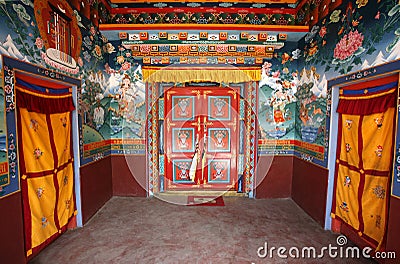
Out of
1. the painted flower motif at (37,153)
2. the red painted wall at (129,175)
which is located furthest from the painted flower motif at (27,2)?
the red painted wall at (129,175)

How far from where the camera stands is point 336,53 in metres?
A: 2.65

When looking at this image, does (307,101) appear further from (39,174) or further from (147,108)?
(39,174)

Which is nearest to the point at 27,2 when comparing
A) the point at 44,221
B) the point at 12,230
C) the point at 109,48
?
the point at 109,48

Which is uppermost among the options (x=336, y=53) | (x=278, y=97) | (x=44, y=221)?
(x=336, y=53)

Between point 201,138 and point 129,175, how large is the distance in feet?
5.10

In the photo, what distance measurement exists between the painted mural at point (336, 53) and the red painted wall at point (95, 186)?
11.2 ft

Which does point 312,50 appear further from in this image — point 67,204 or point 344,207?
point 67,204

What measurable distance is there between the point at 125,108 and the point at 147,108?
0.40m

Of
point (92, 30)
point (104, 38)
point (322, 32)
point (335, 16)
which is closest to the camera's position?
point (335, 16)

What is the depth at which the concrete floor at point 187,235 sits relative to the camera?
2217 mm

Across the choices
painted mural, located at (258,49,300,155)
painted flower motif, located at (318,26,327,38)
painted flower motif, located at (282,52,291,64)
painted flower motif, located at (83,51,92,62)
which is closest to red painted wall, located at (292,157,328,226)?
painted mural, located at (258,49,300,155)

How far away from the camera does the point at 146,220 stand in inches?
119

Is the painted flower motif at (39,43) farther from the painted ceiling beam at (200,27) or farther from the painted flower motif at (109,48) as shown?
the painted flower motif at (109,48)

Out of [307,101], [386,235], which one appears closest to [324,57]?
[307,101]
